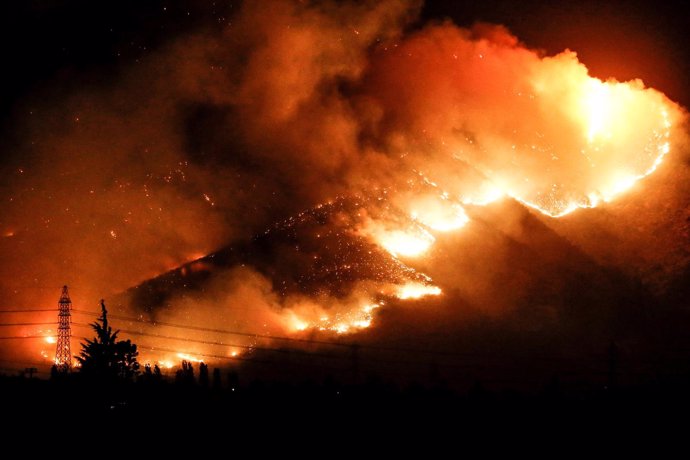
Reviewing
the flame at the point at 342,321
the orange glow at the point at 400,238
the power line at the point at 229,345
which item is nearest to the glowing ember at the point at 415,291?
the flame at the point at 342,321

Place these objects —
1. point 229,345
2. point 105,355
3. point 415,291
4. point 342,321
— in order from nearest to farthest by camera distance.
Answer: point 105,355 → point 415,291 → point 342,321 → point 229,345

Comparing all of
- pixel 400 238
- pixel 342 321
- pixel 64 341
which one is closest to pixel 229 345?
pixel 342 321

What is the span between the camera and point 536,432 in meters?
10.7

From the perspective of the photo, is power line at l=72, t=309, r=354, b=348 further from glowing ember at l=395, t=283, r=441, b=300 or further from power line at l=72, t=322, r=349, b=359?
glowing ember at l=395, t=283, r=441, b=300

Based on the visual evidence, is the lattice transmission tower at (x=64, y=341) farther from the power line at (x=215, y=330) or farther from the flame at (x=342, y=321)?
the flame at (x=342, y=321)

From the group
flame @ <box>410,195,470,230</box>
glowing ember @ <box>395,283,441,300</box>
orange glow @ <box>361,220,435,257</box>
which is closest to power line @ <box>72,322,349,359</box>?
glowing ember @ <box>395,283,441,300</box>

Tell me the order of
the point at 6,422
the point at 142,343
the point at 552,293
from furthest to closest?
the point at 142,343, the point at 552,293, the point at 6,422

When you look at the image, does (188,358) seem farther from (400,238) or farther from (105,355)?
(400,238)

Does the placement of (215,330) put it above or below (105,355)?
above

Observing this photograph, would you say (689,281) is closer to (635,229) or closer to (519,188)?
(635,229)

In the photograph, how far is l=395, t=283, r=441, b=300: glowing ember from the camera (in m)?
26.8

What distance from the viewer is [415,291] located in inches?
1077

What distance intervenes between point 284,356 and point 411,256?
7.12m

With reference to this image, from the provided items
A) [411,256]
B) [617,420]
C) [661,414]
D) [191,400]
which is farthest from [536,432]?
[411,256]
